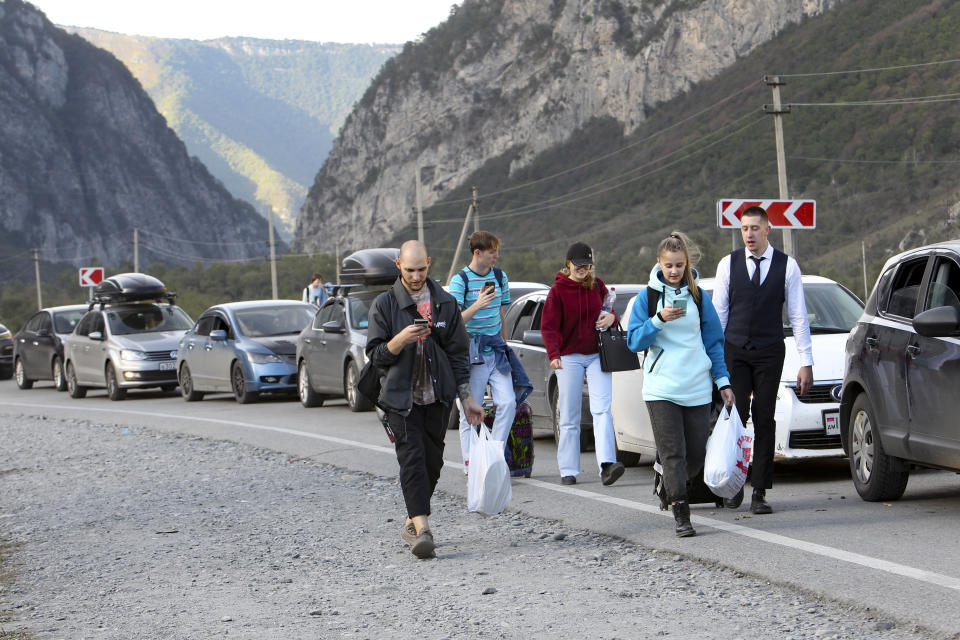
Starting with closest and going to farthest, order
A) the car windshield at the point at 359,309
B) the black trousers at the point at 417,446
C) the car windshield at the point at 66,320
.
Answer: the black trousers at the point at 417,446 → the car windshield at the point at 359,309 → the car windshield at the point at 66,320

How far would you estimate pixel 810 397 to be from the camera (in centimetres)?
953

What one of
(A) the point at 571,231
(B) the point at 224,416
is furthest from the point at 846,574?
(A) the point at 571,231

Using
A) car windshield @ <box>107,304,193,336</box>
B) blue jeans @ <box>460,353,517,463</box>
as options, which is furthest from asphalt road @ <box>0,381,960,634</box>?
car windshield @ <box>107,304,193,336</box>

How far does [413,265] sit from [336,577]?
5.68 ft

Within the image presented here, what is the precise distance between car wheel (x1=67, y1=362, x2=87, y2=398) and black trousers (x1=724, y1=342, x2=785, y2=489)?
1934 centimetres

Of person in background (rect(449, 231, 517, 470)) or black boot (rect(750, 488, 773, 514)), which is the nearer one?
black boot (rect(750, 488, 773, 514))

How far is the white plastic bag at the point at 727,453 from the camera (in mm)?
7688

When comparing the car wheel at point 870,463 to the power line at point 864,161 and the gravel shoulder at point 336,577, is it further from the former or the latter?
the power line at point 864,161

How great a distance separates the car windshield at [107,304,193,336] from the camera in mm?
24281

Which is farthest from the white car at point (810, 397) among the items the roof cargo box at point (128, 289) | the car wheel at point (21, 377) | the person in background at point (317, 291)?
the car wheel at point (21, 377)

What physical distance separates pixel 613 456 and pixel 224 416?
32.9 ft

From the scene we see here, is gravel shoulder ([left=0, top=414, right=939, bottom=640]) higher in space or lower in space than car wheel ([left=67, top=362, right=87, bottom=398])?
lower

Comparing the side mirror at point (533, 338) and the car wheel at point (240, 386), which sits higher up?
the side mirror at point (533, 338)

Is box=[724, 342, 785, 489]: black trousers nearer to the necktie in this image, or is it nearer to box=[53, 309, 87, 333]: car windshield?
the necktie
